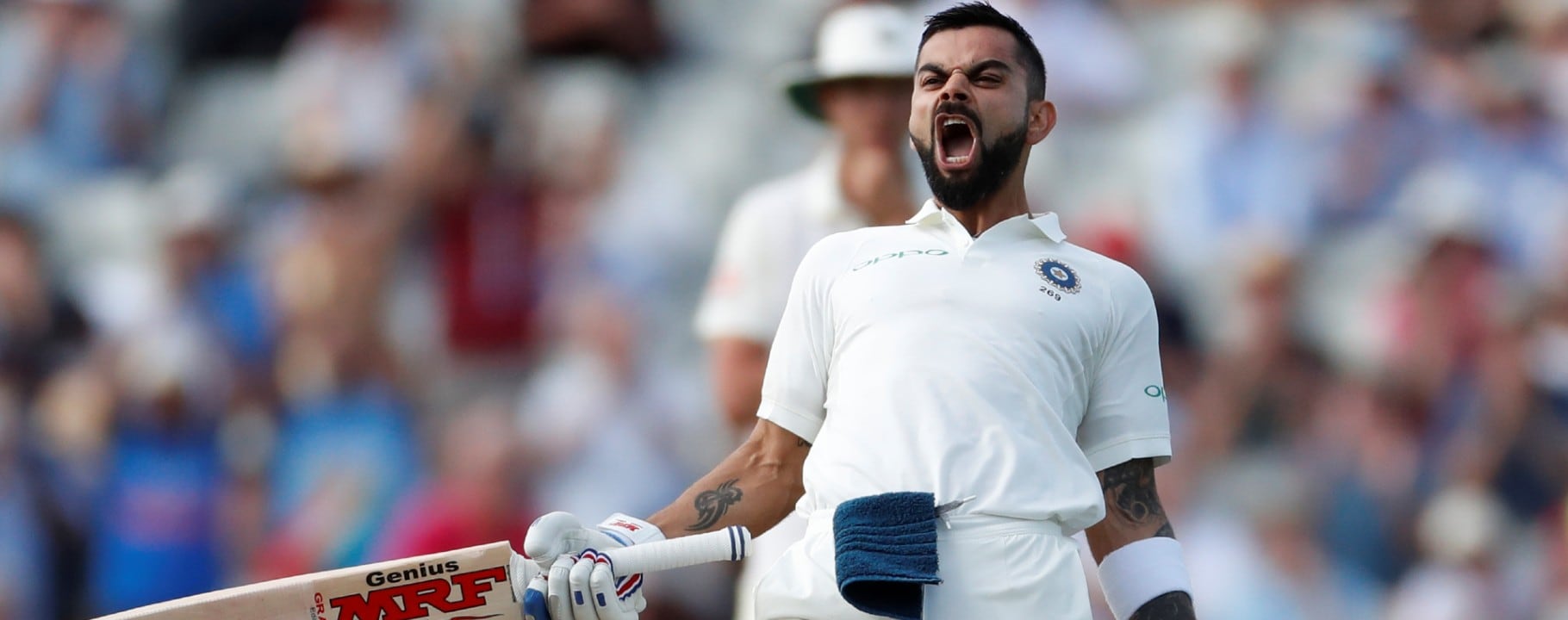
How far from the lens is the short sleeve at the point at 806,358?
3.17 meters

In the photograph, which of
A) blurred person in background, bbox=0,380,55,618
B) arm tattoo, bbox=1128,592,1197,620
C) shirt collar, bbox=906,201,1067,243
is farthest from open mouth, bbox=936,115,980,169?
blurred person in background, bbox=0,380,55,618

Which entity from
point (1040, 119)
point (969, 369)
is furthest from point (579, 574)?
point (1040, 119)

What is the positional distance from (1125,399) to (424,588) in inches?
47.4

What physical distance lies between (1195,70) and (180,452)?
4600 millimetres

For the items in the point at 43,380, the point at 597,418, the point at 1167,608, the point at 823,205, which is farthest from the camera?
the point at 43,380

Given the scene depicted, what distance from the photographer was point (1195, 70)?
7652 mm

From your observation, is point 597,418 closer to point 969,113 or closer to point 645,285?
point 645,285

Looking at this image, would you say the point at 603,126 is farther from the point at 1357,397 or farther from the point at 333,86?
the point at 1357,397

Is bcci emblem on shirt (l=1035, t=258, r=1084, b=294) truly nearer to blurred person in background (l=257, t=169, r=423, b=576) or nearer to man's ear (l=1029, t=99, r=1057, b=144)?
man's ear (l=1029, t=99, r=1057, b=144)

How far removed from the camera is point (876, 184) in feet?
16.9

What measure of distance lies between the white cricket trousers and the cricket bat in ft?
0.50

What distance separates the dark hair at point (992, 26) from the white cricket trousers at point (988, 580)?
803mm

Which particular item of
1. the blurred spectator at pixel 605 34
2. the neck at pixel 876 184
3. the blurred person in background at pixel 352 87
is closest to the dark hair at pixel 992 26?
the neck at pixel 876 184

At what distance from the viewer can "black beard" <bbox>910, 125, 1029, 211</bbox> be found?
10.3ft
